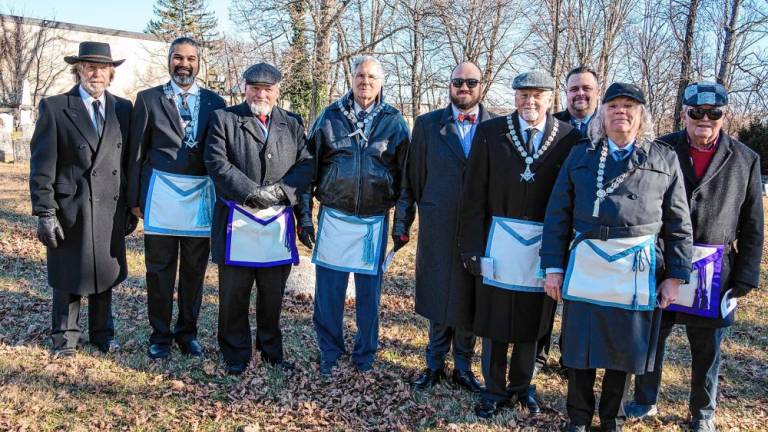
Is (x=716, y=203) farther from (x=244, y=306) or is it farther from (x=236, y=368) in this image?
(x=236, y=368)

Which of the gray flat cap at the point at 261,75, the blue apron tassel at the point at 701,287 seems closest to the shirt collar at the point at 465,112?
the gray flat cap at the point at 261,75

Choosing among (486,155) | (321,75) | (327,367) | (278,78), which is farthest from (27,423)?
(321,75)

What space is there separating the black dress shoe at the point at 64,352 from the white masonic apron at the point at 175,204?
1.08 metres

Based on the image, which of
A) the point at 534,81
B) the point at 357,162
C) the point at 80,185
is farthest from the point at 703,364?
the point at 80,185

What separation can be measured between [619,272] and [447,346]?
161cm

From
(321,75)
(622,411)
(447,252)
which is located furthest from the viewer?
(321,75)

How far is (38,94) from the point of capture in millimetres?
52688

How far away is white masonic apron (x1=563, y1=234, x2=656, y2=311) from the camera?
346 centimetres

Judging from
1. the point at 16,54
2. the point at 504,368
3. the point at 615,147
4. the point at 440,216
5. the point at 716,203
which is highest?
the point at 16,54

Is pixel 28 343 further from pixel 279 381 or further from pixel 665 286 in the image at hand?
pixel 665 286

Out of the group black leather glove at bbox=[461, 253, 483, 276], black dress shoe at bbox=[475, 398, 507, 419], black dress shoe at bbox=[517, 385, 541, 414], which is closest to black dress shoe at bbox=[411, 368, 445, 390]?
black dress shoe at bbox=[475, 398, 507, 419]

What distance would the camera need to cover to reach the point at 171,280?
4945 millimetres

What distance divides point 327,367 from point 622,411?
209 cm

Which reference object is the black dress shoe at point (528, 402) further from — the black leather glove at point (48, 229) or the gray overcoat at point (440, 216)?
the black leather glove at point (48, 229)
